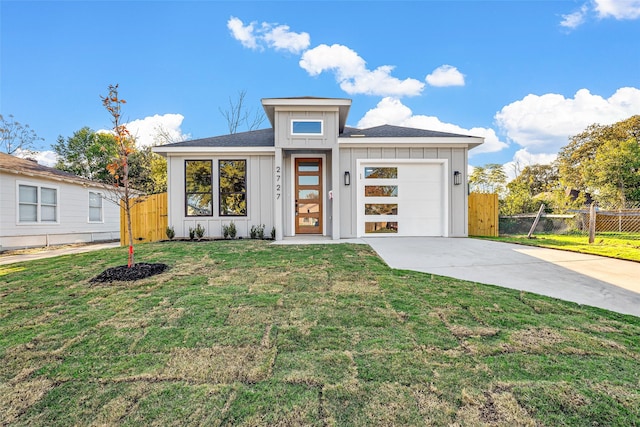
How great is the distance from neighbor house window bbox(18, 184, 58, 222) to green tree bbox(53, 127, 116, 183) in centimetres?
991

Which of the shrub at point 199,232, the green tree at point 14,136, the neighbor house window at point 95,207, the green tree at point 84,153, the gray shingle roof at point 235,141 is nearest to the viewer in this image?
the shrub at point 199,232

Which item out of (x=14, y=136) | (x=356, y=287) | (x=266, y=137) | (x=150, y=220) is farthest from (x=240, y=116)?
(x=356, y=287)

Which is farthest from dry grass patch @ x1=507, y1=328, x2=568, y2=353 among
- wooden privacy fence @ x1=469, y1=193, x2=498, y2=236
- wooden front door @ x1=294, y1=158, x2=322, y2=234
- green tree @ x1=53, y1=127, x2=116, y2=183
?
green tree @ x1=53, y1=127, x2=116, y2=183

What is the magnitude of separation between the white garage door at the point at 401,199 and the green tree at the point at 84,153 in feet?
64.6

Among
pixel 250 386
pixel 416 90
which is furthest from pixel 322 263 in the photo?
pixel 416 90

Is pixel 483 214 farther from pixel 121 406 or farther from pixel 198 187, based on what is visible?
pixel 121 406

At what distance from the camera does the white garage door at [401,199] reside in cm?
840

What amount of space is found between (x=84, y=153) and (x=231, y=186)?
1914 cm

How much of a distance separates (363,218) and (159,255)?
5.36 m

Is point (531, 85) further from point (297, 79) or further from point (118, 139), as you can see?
point (118, 139)

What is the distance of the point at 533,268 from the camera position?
472cm

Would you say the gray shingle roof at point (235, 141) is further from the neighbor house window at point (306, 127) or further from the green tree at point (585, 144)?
the green tree at point (585, 144)

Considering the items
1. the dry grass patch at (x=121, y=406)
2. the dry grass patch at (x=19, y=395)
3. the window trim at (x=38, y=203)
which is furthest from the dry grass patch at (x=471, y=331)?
the window trim at (x=38, y=203)

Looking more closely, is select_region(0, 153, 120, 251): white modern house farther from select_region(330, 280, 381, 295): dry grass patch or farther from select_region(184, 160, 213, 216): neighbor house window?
select_region(330, 280, 381, 295): dry grass patch
